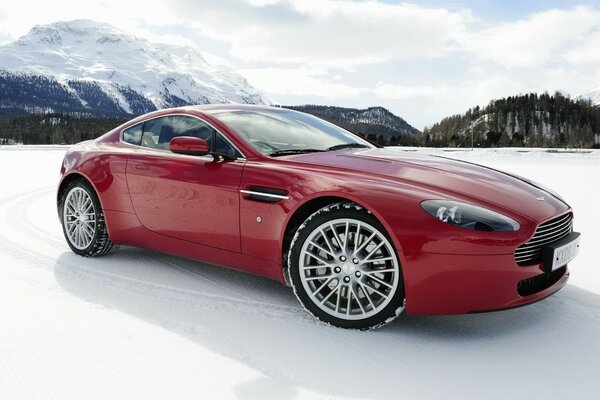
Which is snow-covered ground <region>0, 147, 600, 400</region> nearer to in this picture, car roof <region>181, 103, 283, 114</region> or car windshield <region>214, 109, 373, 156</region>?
car windshield <region>214, 109, 373, 156</region>

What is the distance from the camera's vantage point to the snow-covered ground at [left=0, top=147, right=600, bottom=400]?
240cm

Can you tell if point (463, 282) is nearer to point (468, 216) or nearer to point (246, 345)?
point (468, 216)

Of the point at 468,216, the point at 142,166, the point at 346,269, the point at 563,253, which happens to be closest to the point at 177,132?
the point at 142,166

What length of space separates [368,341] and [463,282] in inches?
23.4

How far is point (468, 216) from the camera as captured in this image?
2.78 meters

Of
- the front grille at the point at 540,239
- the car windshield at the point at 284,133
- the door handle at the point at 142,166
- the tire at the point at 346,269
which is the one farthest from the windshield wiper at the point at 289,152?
the front grille at the point at 540,239

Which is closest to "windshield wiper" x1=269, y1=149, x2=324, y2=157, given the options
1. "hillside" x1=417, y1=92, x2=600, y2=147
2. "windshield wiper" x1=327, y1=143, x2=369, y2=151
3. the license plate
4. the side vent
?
"windshield wiper" x1=327, y1=143, x2=369, y2=151

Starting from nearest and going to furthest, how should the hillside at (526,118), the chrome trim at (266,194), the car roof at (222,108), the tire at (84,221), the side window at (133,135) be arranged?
the chrome trim at (266,194) → the car roof at (222,108) → the side window at (133,135) → the tire at (84,221) → the hillside at (526,118)

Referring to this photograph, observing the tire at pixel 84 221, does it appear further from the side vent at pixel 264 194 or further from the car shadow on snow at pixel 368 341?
the side vent at pixel 264 194

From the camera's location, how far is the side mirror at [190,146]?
11.6 feet

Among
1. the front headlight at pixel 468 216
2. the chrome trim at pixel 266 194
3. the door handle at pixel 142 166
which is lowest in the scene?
the front headlight at pixel 468 216

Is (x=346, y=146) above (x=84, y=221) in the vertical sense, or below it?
above

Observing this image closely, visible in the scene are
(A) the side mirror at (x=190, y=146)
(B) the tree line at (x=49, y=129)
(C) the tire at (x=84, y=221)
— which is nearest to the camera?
(A) the side mirror at (x=190, y=146)

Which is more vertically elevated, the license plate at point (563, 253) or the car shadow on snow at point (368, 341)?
the license plate at point (563, 253)
